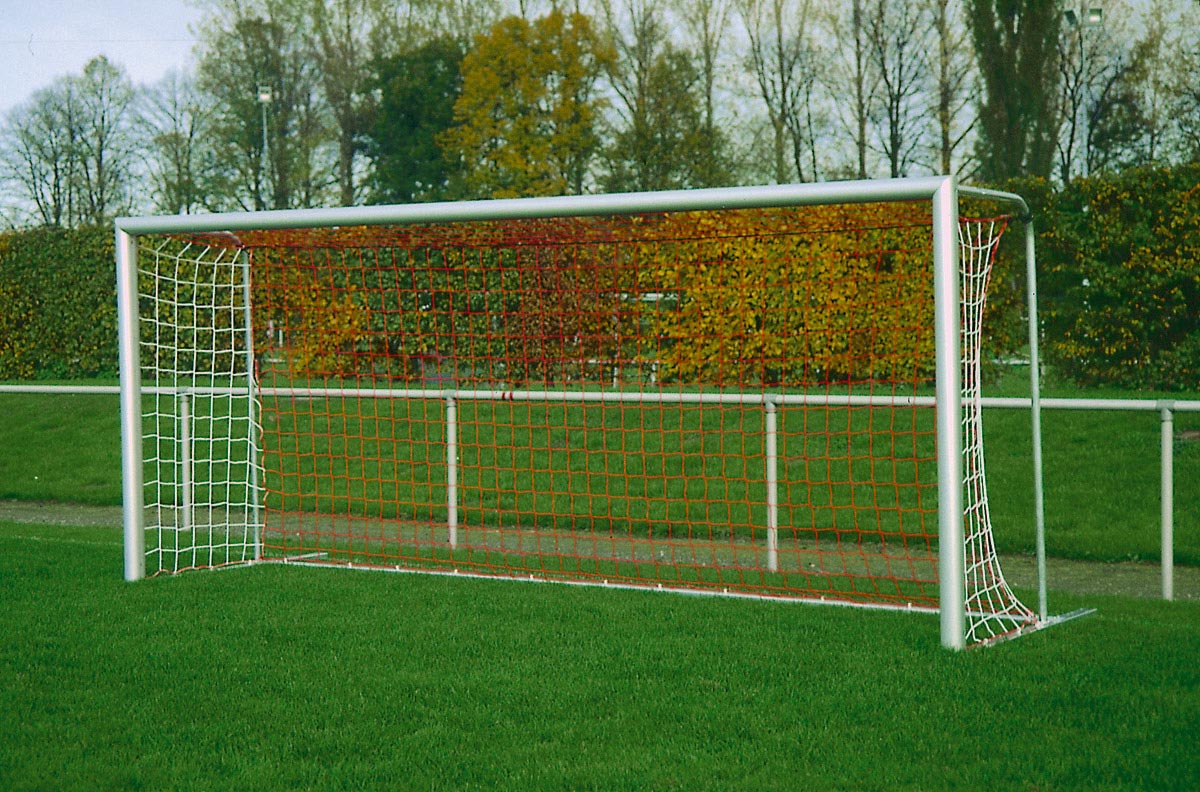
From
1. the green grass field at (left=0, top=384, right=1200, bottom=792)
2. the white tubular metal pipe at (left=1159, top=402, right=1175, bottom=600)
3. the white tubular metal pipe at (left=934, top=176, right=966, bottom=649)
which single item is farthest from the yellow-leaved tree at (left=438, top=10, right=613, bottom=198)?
the white tubular metal pipe at (left=934, top=176, right=966, bottom=649)

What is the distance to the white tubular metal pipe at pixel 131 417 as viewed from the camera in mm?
6715

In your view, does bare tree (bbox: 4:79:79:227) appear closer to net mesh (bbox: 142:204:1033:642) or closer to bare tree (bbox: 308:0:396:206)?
bare tree (bbox: 308:0:396:206)

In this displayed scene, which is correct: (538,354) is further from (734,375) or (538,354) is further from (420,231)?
(420,231)

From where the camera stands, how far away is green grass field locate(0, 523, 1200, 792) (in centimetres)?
357

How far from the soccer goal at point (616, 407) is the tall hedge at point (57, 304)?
8.76 ft

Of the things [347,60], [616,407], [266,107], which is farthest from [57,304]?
[347,60]

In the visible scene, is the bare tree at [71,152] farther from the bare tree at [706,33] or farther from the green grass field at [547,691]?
the green grass field at [547,691]

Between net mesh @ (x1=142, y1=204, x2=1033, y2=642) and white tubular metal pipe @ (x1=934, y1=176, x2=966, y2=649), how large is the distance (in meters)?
0.44

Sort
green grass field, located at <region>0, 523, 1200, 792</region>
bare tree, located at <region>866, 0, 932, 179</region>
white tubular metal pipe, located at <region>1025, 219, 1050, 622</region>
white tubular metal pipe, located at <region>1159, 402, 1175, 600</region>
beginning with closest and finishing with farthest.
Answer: green grass field, located at <region>0, 523, 1200, 792</region> → white tubular metal pipe, located at <region>1025, 219, 1050, 622</region> → white tubular metal pipe, located at <region>1159, 402, 1175, 600</region> → bare tree, located at <region>866, 0, 932, 179</region>

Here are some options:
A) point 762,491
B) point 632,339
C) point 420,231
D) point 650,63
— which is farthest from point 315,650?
point 650,63

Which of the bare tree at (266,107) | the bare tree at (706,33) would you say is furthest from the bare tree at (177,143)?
the bare tree at (706,33)

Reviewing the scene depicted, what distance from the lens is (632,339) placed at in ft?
37.0

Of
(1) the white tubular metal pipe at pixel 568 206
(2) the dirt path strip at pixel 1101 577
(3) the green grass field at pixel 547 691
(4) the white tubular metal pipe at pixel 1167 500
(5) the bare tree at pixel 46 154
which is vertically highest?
(5) the bare tree at pixel 46 154

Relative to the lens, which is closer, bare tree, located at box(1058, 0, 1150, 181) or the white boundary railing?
the white boundary railing
